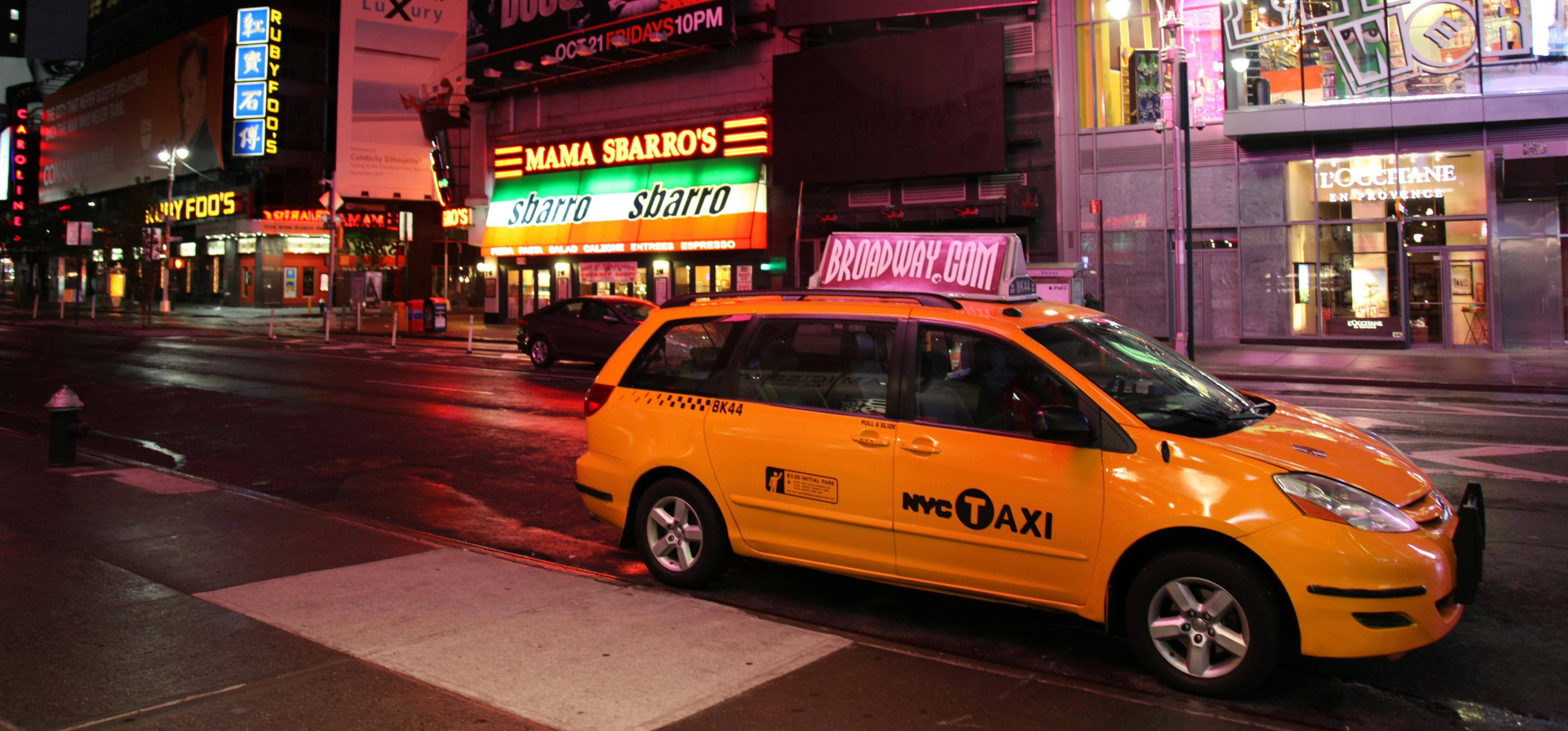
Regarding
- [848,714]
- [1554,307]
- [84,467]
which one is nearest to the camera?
[848,714]

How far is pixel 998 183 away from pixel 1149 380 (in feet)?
75.0

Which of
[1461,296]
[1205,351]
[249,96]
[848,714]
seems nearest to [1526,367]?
[1461,296]

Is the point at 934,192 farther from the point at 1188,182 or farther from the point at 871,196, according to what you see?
the point at 1188,182

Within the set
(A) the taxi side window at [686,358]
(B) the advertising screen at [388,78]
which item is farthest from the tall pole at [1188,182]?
(B) the advertising screen at [388,78]

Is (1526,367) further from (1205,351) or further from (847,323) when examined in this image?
(847,323)

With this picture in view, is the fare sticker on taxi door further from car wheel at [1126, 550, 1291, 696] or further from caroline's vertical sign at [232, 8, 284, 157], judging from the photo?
caroline's vertical sign at [232, 8, 284, 157]

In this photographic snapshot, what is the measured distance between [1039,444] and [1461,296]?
23437mm

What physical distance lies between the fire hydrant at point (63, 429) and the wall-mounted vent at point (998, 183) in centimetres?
2174

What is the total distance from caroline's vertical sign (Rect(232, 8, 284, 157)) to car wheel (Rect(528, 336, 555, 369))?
1675 inches

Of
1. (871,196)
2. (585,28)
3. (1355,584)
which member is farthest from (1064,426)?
(585,28)

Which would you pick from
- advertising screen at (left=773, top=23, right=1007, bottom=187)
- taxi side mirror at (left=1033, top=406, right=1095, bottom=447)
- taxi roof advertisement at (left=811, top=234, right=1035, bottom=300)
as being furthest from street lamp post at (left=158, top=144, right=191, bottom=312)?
taxi side mirror at (left=1033, top=406, right=1095, bottom=447)

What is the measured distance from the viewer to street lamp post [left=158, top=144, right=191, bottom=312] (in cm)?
4319

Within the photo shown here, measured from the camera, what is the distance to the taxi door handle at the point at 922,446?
4.98 meters

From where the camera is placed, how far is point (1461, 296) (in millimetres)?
23312
